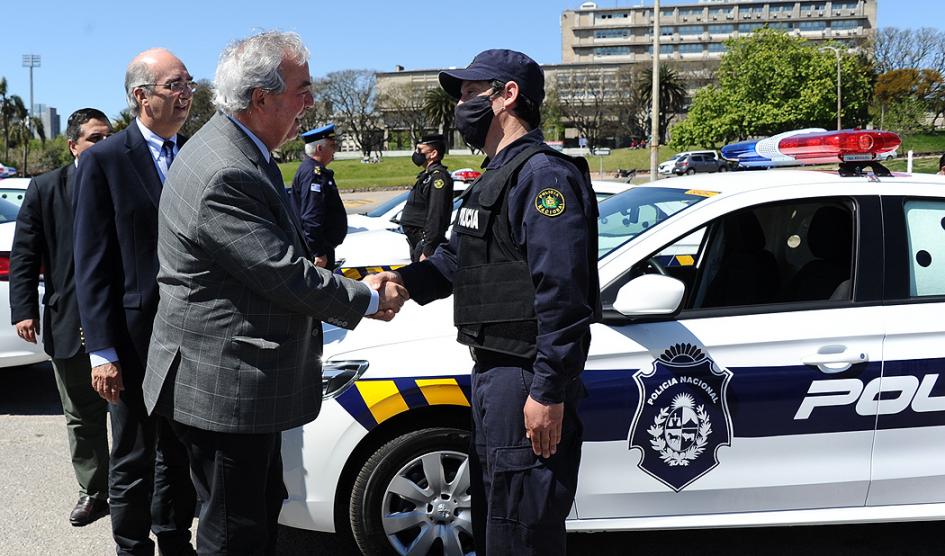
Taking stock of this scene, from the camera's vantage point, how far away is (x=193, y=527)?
383 cm

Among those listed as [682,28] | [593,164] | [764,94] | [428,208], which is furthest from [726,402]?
[682,28]

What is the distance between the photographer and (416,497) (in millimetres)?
3088

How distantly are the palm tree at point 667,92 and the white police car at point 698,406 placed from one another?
275ft

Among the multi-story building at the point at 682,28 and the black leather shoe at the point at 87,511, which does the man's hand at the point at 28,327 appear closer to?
the black leather shoe at the point at 87,511

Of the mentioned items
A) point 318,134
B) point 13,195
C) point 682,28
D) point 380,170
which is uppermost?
point 682,28

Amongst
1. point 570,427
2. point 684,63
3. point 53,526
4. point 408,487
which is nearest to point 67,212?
point 53,526

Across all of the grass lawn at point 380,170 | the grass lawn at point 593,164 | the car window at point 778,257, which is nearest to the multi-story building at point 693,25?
the grass lawn at point 593,164

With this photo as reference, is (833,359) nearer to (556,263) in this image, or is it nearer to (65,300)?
(556,263)

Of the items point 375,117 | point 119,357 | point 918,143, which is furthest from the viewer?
point 375,117

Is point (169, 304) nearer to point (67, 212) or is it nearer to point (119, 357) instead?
point (119, 357)

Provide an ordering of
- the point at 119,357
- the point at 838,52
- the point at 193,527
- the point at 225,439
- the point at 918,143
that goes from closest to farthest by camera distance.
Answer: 1. the point at 225,439
2. the point at 119,357
3. the point at 193,527
4. the point at 838,52
5. the point at 918,143

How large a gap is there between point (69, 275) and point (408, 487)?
1753 millimetres

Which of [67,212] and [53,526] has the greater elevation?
[67,212]

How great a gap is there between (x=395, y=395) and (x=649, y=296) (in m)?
0.96
